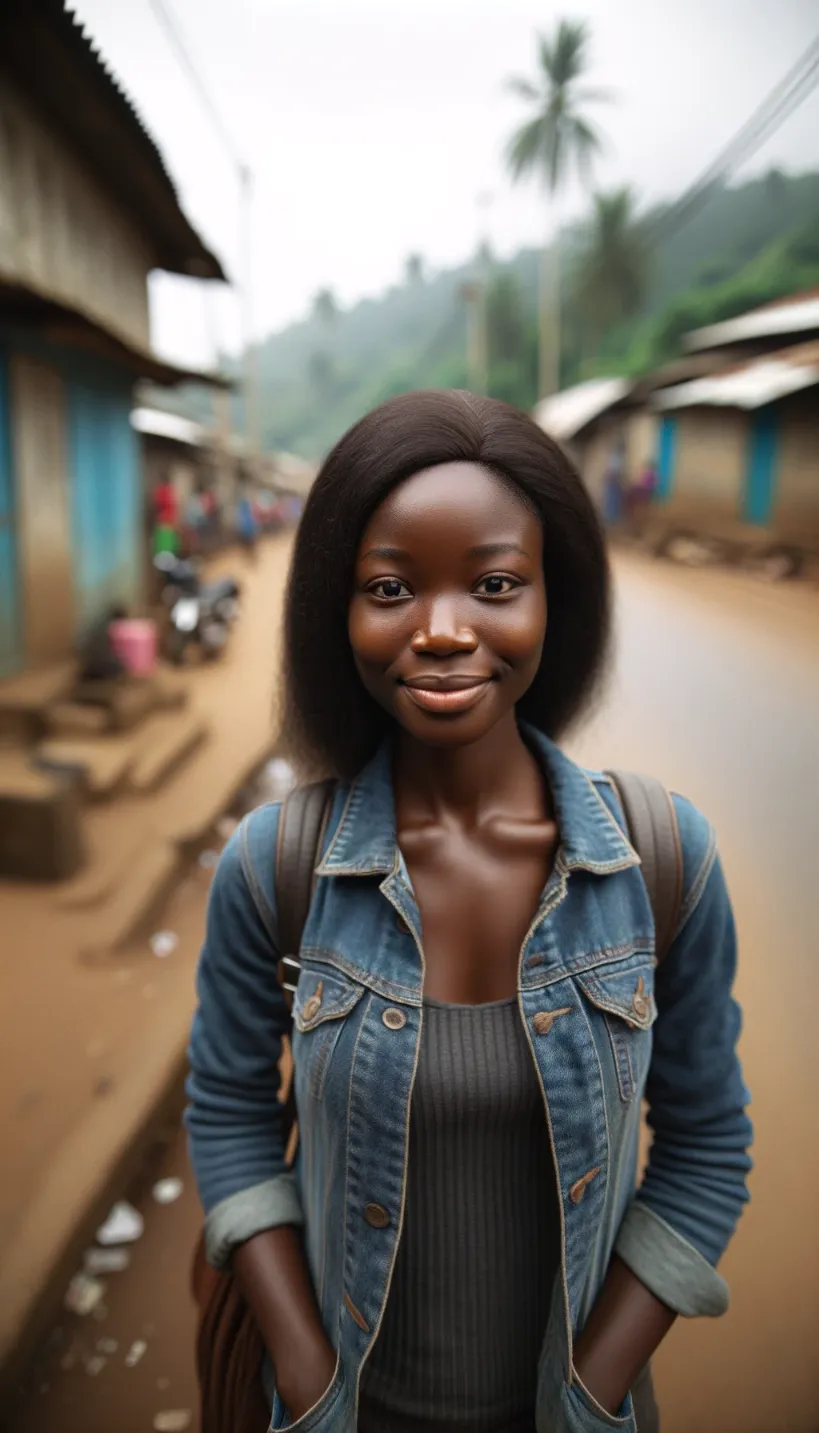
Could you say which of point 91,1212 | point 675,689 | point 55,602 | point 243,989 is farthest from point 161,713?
point 243,989

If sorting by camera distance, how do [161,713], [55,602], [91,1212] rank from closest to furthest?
[91,1212] < [55,602] < [161,713]

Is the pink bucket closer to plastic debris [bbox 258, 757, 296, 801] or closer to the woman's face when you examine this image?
plastic debris [bbox 258, 757, 296, 801]

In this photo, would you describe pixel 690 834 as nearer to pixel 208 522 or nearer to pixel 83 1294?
pixel 83 1294

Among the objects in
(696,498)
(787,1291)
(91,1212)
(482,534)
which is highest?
(696,498)

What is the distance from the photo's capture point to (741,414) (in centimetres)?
122

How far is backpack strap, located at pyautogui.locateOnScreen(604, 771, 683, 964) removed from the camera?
0.96 metres

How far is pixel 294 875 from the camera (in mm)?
983

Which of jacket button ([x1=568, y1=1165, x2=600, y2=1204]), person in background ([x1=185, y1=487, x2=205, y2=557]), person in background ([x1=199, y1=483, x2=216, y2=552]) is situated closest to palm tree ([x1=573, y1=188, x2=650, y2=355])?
jacket button ([x1=568, y1=1165, x2=600, y2=1204])

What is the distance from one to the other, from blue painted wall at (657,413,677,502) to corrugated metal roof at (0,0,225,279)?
90cm

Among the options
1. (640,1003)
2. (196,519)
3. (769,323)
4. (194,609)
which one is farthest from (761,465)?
(196,519)

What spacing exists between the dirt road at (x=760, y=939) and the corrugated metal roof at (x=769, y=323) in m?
0.36

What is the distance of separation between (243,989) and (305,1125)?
0.62ft

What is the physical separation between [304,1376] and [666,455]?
147 cm

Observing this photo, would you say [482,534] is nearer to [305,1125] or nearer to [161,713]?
[305,1125]
